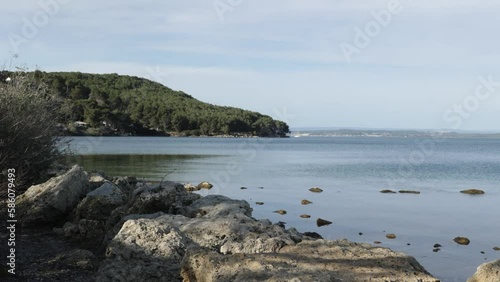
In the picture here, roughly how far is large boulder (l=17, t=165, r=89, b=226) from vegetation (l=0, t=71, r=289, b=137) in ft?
293

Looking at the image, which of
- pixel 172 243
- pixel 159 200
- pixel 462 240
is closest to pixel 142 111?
pixel 462 240

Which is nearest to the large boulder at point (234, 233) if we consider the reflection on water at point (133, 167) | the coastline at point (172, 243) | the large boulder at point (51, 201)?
the coastline at point (172, 243)

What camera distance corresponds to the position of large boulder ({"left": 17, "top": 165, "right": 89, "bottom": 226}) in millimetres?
14070

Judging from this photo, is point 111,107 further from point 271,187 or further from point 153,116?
point 271,187

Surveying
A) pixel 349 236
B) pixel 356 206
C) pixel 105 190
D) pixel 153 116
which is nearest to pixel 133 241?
pixel 105 190

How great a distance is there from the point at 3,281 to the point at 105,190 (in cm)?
593

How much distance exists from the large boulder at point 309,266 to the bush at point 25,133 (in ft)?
32.1

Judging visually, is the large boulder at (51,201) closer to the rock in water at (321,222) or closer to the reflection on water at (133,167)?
the rock in water at (321,222)

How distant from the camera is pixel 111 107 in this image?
137 meters

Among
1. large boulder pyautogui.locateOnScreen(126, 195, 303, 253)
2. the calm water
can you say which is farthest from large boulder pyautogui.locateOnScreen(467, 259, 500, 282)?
the calm water

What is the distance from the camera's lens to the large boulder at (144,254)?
28.1 ft

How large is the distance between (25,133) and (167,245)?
9.50m

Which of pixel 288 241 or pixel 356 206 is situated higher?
pixel 288 241

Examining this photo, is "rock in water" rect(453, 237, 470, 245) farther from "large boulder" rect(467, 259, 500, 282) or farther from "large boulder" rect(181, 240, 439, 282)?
"large boulder" rect(181, 240, 439, 282)
